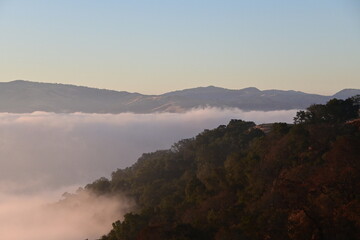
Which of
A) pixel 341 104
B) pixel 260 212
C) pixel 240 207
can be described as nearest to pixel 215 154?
pixel 341 104

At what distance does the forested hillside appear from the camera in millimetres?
38375

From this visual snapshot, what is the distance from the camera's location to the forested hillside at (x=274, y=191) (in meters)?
38.4

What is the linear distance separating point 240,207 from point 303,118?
32.7m

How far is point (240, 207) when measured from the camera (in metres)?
50.8

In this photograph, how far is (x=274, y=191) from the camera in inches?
Result: 1816

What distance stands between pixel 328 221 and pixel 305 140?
71.7 ft

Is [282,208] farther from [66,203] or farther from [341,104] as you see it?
[66,203]

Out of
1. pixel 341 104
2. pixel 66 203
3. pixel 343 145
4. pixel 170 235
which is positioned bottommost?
pixel 66 203

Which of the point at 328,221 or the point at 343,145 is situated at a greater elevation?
the point at 343,145

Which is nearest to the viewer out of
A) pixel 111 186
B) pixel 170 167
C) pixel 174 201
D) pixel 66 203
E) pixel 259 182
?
pixel 259 182

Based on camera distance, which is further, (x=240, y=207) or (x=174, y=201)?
(x=174, y=201)

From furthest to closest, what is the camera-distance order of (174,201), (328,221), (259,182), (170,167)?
(170,167), (174,201), (259,182), (328,221)

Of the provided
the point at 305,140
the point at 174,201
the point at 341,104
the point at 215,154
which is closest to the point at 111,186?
the point at 215,154

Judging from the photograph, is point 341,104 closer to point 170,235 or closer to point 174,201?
point 174,201
